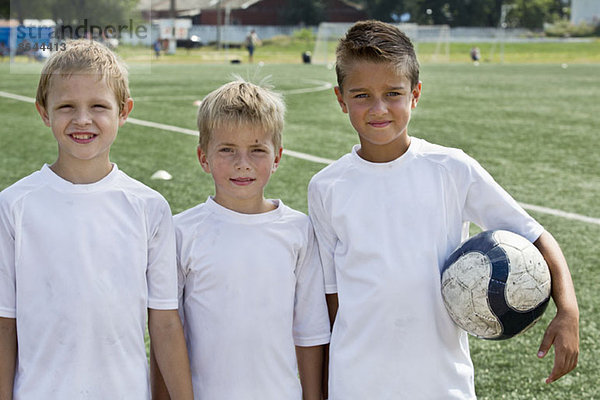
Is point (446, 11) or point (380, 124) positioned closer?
point (380, 124)

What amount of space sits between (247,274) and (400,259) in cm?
46

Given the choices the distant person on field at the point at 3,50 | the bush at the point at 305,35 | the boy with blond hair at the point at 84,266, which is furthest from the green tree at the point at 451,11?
the boy with blond hair at the point at 84,266

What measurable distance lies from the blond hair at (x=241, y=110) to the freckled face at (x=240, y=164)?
0.02 meters

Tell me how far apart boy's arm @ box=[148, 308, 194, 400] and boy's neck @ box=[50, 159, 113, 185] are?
1.36 ft

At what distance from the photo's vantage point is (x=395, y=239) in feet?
7.27

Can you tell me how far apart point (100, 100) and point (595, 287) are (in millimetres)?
3298

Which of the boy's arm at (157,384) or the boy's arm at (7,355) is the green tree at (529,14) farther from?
the boy's arm at (7,355)

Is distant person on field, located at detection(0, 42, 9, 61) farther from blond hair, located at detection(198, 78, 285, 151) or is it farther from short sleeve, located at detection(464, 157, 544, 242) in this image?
short sleeve, located at detection(464, 157, 544, 242)

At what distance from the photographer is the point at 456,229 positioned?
90.6 inches

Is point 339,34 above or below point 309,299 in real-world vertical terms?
above

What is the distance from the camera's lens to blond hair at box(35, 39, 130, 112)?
209 centimetres

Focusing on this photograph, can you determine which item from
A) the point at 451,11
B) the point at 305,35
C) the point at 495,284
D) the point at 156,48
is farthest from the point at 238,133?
the point at 451,11

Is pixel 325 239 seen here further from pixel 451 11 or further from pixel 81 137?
pixel 451 11

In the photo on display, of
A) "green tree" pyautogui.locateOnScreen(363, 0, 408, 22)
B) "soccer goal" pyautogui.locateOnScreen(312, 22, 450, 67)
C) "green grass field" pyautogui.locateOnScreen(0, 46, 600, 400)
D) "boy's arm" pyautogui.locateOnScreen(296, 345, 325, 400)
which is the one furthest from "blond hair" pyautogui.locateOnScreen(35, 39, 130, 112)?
"green tree" pyautogui.locateOnScreen(363, 0, 408, 22)
